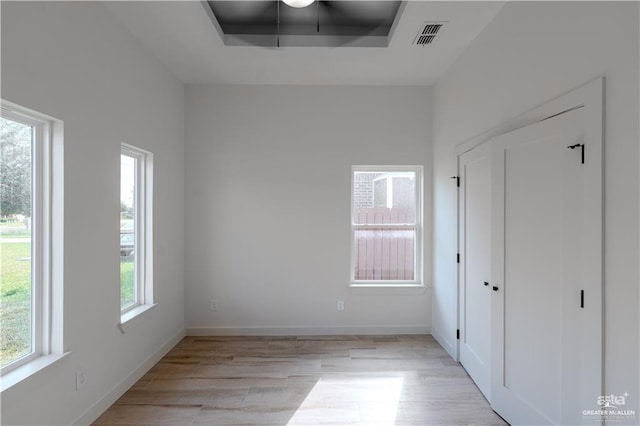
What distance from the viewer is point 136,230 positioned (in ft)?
10.5

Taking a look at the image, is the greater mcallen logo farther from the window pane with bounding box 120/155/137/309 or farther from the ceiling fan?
the window pane with bounding box 120/155/137/309

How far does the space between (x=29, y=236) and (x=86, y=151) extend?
664 mm

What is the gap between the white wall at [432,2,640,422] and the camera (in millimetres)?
1451

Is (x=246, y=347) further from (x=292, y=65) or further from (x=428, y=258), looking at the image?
(x=292, y=65)

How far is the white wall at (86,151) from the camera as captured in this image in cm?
183

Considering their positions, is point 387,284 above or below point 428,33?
below

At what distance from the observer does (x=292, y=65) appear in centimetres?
346

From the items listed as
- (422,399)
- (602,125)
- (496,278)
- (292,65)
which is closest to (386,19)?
(292,65)

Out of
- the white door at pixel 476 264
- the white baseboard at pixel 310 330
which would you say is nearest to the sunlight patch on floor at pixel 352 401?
the white door at pixel 476 264

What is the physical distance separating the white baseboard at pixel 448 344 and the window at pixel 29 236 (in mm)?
3356

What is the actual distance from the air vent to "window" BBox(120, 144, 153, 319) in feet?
9.03

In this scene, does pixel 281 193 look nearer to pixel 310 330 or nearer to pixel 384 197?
pixel 384 197

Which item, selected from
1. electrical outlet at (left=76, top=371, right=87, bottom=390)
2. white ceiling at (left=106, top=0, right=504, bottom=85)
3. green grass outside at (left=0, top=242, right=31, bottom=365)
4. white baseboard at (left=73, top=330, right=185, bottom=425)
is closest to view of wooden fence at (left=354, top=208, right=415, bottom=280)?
white ceiling at (left=106, top=0, right=504, bottom=85)

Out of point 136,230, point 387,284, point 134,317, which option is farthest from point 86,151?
point 387,284
